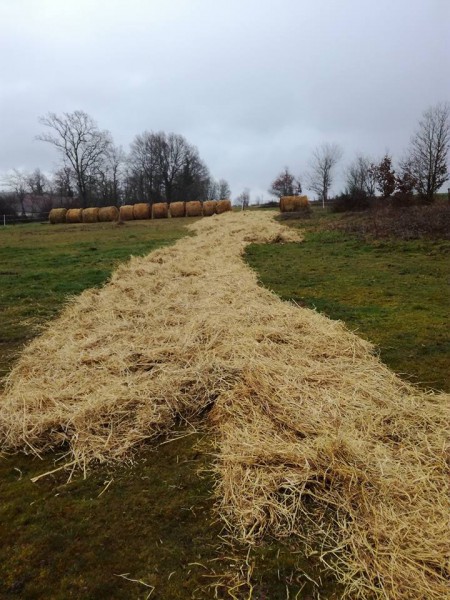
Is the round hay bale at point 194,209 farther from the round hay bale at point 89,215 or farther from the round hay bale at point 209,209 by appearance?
the round hay bale at point 89,215

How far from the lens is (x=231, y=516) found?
239 cm

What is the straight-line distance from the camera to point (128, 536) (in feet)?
7.59

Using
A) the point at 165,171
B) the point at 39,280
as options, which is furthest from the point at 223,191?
the point at 39,280

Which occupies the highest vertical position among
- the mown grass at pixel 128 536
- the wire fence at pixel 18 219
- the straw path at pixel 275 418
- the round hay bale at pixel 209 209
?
the round hay bale at pixel 209 209

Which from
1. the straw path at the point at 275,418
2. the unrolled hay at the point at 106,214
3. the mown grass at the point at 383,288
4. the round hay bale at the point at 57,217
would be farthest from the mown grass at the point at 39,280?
the round hay bale at the point at 57,217

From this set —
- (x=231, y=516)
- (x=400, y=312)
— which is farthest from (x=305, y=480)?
(x=400, y=312)

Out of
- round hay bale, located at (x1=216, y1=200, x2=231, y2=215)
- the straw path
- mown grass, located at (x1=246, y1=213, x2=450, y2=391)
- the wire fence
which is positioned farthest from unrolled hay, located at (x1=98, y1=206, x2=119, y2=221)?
the straw path

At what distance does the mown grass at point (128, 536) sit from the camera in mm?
2016

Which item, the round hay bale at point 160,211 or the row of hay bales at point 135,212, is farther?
the round hay bale at point 160,211

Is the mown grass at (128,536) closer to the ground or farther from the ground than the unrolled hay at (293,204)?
closer to the ground

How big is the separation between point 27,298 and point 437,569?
806 cm

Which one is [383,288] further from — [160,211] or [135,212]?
[135,212]

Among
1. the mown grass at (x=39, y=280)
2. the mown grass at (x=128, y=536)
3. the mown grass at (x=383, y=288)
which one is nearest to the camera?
the mown grass at (x=128, y=536)

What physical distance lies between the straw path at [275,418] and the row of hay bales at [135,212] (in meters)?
29.6
